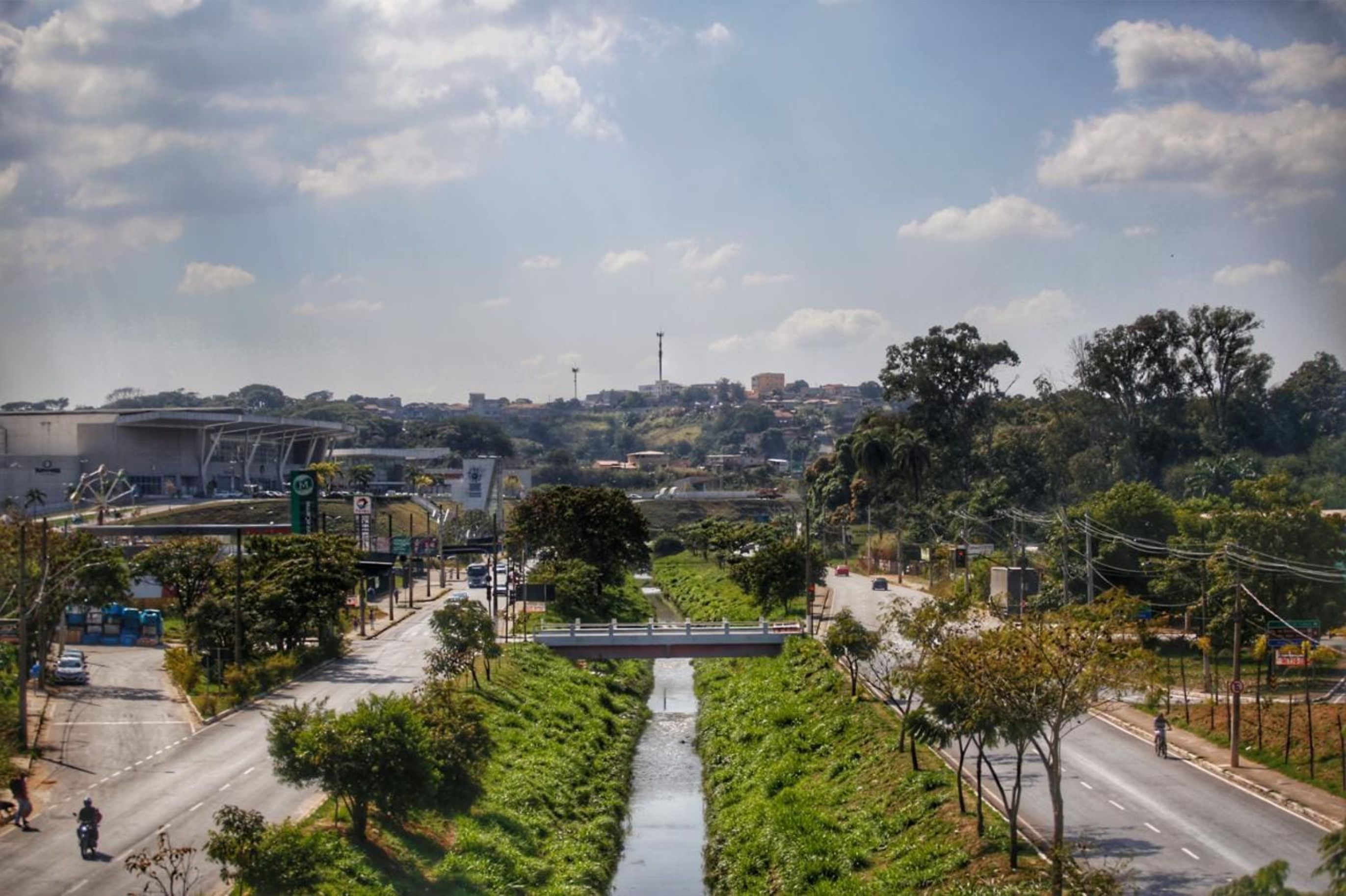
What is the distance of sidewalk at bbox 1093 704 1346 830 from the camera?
3102cm

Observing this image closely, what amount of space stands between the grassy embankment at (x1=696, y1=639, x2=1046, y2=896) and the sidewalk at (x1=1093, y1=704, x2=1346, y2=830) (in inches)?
278

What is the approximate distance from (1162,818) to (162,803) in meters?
23.6

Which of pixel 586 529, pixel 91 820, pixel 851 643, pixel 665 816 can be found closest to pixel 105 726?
pixel 91 820

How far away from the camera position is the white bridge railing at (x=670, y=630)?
59938 mm

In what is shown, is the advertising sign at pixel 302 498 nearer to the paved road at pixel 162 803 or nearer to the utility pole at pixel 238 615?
the utility pole at pixel 238 615

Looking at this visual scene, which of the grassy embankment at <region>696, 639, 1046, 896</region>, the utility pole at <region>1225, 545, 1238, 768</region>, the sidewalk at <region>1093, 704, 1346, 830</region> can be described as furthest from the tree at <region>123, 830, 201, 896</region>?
the utility pole at <region>1225, 545, 1238, 768</region>

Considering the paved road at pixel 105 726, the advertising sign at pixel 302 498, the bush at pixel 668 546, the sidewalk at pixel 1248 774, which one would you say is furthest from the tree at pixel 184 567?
the bush at pixel 668 546

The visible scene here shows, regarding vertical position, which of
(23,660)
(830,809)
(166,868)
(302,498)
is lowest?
(830,809)

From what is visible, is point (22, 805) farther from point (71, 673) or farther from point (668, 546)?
point (668, 546)

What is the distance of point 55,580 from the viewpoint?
48.8 m

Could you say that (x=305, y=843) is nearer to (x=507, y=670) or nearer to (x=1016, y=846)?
(x=1016, y=846)

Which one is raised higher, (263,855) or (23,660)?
(23,660)

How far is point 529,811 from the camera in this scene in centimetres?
3922

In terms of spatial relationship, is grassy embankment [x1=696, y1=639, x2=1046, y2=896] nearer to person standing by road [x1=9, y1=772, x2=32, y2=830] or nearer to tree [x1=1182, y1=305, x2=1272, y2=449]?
person standing by road [x1=9, y1=772, x2=32, y2=830]
